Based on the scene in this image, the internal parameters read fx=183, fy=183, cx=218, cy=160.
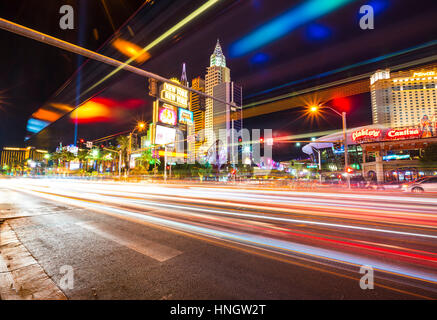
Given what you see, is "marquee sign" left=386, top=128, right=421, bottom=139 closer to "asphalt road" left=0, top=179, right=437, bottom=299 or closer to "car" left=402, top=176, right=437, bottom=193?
"car" left=402, top=176, right=437, bottom=193

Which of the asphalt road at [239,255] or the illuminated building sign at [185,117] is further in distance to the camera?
the illuminated building sign at [185,117]

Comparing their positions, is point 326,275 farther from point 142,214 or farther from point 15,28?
point 15,28

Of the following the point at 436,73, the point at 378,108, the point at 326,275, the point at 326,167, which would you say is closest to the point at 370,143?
the point at 326,275

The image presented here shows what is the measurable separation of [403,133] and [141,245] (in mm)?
39557

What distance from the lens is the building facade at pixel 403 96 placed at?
71250mm

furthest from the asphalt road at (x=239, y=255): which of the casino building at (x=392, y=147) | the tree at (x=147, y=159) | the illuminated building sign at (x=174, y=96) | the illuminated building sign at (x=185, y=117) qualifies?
the tree at (x=147, y=159)

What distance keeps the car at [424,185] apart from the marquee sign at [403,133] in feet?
54.9

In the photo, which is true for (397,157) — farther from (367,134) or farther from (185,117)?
(185,117)

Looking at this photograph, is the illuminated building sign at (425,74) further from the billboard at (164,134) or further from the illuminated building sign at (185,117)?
the billboard at (164,134)

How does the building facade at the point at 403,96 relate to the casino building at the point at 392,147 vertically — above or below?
above

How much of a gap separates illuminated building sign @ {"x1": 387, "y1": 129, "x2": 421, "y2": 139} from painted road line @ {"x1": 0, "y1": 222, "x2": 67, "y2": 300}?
132 ft

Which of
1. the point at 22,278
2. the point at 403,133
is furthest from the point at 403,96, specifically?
the point at 22,278

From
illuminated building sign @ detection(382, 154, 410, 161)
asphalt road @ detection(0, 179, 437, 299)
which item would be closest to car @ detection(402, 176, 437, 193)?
asphalt road @ detection(0, 179, 437, 299)
